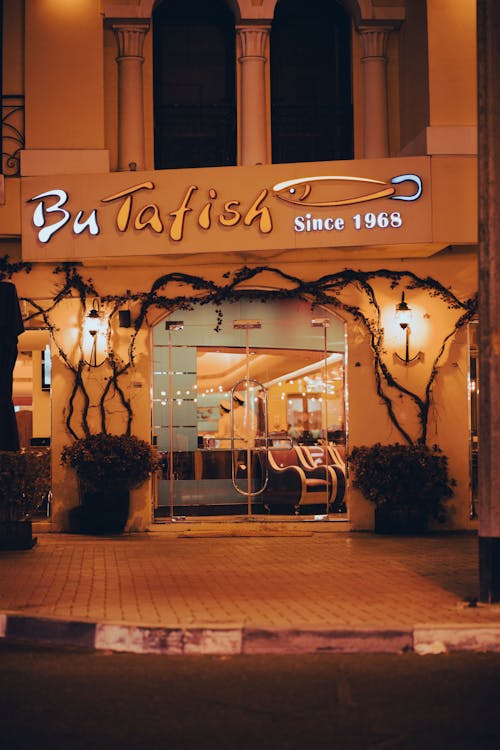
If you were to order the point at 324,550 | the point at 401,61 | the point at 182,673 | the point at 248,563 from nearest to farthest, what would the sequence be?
the point at 182,673 < the point at 248,563 < the point at 324,550 < the point at 401,61

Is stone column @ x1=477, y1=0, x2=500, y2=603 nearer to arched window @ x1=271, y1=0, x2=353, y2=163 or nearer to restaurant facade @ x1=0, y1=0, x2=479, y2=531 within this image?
restaurant facade @ x1=0, y1=0, x2=479, y2=531

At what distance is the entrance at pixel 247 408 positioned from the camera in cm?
1516

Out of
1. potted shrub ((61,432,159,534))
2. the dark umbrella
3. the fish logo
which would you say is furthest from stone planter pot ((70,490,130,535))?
the fish logo

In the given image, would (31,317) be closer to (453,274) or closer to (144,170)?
(144,170)

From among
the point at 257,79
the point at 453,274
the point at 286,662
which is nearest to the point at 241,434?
the point at 453,274

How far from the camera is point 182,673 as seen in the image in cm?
698

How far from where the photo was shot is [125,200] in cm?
1404

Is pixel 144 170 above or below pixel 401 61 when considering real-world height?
below

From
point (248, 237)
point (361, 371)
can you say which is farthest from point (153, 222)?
point (361, 371)

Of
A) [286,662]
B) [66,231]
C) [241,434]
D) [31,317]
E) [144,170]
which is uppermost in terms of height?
[144,170]

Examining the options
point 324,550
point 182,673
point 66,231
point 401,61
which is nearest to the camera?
point 182,673

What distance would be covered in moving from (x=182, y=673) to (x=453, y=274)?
29.6ft

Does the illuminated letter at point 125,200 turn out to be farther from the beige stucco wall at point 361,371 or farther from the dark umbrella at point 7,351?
the dark umbrella at point 7,351

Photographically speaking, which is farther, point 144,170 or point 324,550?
point 144,170
